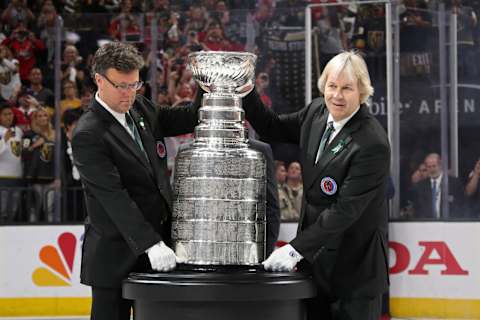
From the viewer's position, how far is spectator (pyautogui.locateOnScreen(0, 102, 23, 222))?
802cm

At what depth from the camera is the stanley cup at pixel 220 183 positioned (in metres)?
3.24

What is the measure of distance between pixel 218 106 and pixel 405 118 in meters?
4.93

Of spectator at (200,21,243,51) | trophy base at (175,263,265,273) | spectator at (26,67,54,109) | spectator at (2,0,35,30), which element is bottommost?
trophy base at (175,263,265,273)

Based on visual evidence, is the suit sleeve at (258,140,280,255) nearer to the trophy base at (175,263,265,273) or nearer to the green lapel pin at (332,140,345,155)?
the green lapel pin at (332,140,345,155)

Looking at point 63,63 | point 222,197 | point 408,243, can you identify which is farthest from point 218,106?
point 63,63

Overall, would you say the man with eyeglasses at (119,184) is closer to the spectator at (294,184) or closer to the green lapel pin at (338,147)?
the green lapel pin at (338,147)

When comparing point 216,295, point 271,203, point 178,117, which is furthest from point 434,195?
point 216,295

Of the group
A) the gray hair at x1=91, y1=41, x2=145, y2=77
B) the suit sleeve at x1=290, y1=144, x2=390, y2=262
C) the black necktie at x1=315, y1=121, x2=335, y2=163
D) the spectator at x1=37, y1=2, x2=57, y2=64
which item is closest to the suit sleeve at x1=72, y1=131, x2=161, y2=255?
Result: the gray hair at x1=91, y1=41, x2=145, y2=77

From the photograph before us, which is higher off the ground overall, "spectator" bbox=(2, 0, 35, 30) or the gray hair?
"spectator" bbox=(2, 0, 35, 30)

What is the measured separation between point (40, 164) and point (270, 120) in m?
4.82

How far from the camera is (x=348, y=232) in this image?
3.52m

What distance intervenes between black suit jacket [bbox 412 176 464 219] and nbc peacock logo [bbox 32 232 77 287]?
105 inches

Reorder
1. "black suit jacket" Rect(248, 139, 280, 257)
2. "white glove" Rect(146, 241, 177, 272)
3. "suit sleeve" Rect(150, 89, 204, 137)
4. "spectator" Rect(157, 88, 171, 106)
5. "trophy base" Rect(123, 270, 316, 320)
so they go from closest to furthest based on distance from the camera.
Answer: "trophy base" Rect(123, 270, 316, 320), "white glove" Rect(146, 241, 177, 272), "suit sleeve" Rect(150, 89, 204, 137), "black suit jacket" Rect(248, 139, 280, 257), "spectator" Rect(157, 88, 171, 106)

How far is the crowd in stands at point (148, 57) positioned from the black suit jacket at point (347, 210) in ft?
13.7
